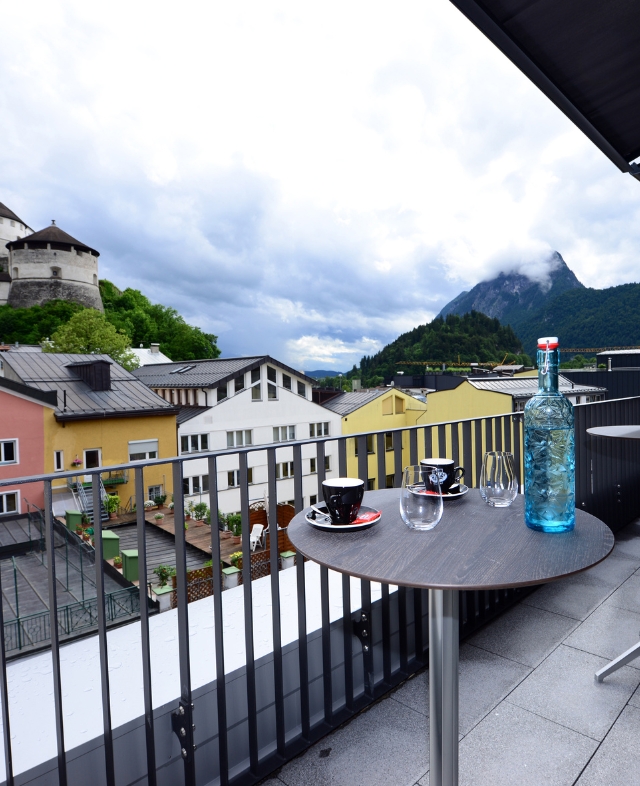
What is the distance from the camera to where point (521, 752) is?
53.1 inches

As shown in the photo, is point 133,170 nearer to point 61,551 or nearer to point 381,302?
point 381,302

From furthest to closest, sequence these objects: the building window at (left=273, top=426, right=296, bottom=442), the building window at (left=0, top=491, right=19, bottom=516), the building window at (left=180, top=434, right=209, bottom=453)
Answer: the building window at (left=273, top=426, right=296, bottom=442) < the building window at (left=180, top=434, right=209, bottom=453) < the building window at (left=0, top=491, right=19, bottom=516)

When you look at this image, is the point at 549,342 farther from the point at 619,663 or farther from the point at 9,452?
the point at 9,452

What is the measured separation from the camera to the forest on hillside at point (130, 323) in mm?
40406

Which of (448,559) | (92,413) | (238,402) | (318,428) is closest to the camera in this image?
(448,559)

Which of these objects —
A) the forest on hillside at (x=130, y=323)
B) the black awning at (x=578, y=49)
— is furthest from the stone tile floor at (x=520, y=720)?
the forest on hillside at (x=130, y=323)

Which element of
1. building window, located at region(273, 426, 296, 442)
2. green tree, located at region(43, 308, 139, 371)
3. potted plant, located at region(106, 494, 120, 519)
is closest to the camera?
potted plant, located at region(106, 494, 120, 519)

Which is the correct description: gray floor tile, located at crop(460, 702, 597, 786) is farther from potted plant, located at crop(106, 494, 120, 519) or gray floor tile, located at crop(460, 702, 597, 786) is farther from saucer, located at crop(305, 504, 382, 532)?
potted plant, located at crop(106, 494, 120, 519)

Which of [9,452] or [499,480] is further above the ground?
[499,480]

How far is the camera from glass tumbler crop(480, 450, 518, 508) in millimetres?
1111

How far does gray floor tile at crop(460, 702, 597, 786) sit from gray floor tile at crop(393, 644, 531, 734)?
44mm

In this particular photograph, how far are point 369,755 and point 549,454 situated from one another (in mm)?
999

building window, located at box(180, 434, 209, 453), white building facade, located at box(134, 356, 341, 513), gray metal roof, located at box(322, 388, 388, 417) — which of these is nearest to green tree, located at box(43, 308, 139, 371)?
white building facade, located at box(134, 356, 341, 513)

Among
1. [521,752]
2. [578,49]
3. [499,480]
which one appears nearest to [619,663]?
[521,752]
